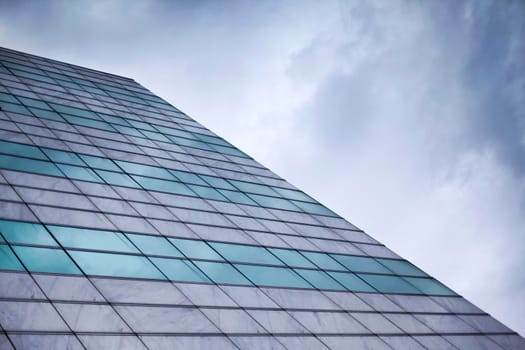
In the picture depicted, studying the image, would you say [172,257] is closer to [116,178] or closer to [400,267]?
[116,178]

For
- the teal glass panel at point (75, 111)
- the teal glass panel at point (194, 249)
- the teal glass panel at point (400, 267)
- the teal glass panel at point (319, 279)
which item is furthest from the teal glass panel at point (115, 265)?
the teal glass panel at point (75, 111)

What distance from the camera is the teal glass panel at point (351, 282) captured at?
20.7 m

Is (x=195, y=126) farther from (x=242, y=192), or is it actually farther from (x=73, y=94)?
(x=242, y=192)

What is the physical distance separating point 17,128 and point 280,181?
651 inches

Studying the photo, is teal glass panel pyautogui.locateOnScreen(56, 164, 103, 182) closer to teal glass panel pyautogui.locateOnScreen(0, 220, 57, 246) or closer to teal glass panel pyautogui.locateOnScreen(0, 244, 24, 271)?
teal glass panel pyautogui.locateOnScreen(0, 220, 57, 246)

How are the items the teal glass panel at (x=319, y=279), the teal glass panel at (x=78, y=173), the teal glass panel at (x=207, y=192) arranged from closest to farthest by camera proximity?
the teal glass panel at (x=319, y=279) → the teal glass panel at (x=78, y=173) → the teal glass panel at (x=207, y=192)

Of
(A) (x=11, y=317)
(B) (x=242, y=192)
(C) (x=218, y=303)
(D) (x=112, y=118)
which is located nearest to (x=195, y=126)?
(D) (x=112, y=118)

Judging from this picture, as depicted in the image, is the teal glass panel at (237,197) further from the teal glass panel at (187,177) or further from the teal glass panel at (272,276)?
the teal glass panel at (272,276)

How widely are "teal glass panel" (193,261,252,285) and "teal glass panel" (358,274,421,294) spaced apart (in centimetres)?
733

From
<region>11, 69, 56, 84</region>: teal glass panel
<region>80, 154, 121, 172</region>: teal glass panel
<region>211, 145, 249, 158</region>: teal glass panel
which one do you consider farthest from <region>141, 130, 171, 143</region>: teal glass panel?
<region>11, 69, 56, 84</region>: teal glass panel

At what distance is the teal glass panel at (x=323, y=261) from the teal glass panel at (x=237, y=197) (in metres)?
5.05

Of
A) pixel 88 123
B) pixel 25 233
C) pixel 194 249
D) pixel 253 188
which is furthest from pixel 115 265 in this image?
pixel 88 123

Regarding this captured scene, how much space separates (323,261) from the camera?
22188 millimetres

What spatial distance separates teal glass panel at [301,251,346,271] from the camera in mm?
21770
